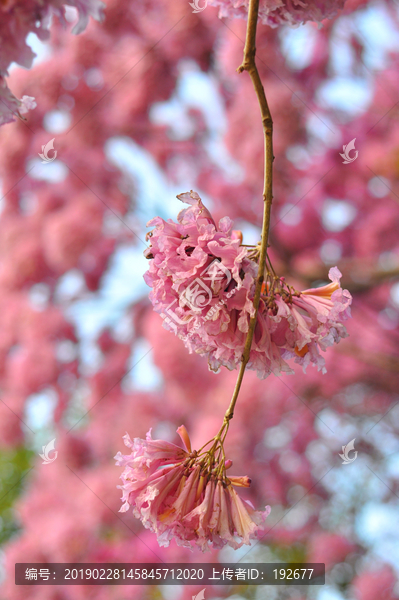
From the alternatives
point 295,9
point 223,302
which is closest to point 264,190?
point 223,302

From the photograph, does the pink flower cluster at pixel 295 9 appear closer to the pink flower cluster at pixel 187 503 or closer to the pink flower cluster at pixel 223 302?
the pink flower cluster at pixel 223 302

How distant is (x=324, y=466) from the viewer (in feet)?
3.96

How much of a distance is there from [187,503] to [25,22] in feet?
0.68

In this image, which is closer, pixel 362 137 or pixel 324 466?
pixel 362 137

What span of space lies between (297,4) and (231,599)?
1.24 metres

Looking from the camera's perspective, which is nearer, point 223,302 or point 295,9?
point 223,302

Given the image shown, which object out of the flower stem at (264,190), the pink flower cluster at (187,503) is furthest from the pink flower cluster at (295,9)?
the pink flower cluster at (187,503)

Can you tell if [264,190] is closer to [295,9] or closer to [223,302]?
[223,302]

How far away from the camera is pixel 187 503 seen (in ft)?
0.75

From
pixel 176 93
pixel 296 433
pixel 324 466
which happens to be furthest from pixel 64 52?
pixel 324 466

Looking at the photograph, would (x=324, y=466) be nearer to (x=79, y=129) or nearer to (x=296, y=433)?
(x=296, y=433)

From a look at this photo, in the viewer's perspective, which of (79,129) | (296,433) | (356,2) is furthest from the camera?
(296,433)

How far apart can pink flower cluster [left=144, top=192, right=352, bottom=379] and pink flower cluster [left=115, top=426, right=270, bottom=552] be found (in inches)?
2.1

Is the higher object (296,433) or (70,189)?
(70,189)
